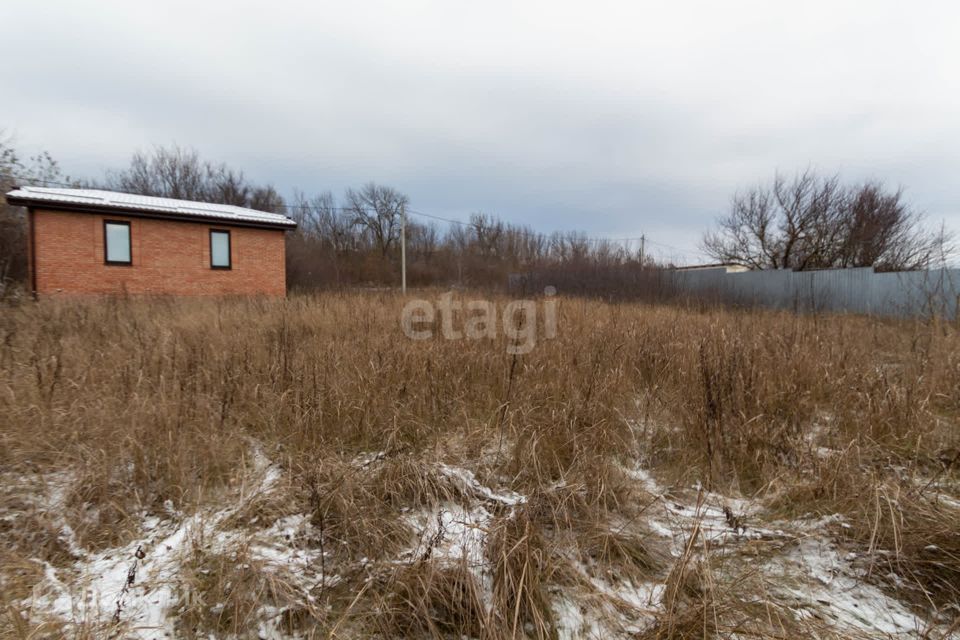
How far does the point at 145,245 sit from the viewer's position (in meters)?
11.9

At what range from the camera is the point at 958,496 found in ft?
5.87

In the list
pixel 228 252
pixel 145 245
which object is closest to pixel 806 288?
pixel 228 252

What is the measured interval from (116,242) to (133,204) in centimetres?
139

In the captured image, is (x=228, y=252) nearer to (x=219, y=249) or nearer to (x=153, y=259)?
(x=219, y=249)

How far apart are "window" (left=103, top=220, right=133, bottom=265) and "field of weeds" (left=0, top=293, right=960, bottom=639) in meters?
11.3

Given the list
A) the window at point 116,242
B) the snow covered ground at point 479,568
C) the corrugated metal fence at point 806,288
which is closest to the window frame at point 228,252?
the window at point 116,242

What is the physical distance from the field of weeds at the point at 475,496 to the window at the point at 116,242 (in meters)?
11.3

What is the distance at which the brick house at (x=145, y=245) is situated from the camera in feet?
34.4

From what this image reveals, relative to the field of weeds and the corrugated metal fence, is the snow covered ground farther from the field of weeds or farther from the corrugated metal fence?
the corrugated metal fence

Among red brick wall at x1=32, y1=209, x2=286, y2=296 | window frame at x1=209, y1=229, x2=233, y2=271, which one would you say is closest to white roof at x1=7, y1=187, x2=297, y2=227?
red brick wall at x1=32, y1=209, x2=286, y2=296

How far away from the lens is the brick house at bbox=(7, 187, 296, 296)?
412 inches

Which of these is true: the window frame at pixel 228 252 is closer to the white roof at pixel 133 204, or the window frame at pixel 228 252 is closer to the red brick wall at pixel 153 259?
the red brick wall at pixel 153 259

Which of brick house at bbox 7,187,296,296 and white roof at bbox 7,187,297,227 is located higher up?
white roof at bbox 7,187,297,227

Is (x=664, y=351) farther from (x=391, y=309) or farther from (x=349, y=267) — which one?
(x=349, y=267)
